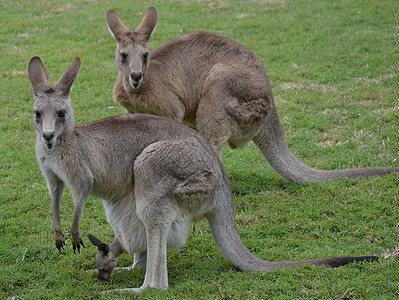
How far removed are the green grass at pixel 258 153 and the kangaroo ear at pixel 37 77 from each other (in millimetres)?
Result: 1576

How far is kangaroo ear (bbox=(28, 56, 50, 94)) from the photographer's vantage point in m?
4.57

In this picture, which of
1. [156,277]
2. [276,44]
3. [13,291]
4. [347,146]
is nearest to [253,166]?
[347,146]

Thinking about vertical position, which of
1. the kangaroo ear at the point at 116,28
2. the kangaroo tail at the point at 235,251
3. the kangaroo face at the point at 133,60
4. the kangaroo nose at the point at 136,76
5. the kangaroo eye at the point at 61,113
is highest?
the kangaroo ear at the point at 116,28

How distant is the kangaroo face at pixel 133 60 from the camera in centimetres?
596

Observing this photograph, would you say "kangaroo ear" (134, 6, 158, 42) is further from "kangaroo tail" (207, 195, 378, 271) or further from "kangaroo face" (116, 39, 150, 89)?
"kangaroo tail" (207, 195, 378, 271)

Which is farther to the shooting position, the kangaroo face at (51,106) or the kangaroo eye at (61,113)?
the kangaroo eye at (61,113)

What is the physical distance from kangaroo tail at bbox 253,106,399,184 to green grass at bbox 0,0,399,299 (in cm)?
11

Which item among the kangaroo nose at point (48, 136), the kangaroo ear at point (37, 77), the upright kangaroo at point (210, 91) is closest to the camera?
the kangaroo nose at point (48, 136)

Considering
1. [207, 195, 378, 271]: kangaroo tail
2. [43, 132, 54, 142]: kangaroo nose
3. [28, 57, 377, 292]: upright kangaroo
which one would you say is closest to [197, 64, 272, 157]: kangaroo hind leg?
[28, 57, 377, 292]: upright kangaroo

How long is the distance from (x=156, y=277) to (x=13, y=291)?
3.91ft

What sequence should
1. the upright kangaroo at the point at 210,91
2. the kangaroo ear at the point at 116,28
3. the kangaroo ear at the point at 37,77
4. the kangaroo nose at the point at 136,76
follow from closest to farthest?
the kangaroo ear at the point at 37,77, the kangaroo nose at the point at 136,76, the upright kangaroo at the point at 210,91, the kangaroo ear at the point at 116,28

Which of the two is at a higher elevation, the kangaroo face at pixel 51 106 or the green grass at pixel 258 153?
the kangaroo face at pixel 51 106

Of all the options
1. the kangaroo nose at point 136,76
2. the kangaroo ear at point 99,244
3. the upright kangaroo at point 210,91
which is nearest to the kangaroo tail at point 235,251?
the kangaroo ear at point 99,244

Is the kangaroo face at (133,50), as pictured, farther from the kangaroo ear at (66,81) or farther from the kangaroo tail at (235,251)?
the kangaroo tail at (235,251)
